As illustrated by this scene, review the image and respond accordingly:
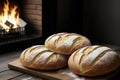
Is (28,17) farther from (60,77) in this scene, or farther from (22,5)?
(60,77)

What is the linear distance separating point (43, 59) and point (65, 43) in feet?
0.62

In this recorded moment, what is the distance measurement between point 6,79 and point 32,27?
1.13 meters

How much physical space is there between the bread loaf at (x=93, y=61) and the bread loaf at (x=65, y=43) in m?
0.08

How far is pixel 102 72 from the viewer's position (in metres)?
1.44

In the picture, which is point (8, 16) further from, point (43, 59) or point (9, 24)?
point (43, 59)

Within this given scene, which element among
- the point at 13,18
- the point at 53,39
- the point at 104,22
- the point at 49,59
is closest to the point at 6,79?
the point at 49,59

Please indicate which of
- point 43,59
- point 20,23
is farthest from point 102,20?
point 43,59

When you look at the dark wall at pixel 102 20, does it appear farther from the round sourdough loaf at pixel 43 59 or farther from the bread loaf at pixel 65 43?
the round sourdough loaf at pixel 43 59

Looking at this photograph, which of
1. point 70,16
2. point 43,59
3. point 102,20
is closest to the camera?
point 43,59

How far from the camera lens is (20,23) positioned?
2557mm

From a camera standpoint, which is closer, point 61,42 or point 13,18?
point 61,42

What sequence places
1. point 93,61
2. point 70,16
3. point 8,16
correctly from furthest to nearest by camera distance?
point 70,16, point 8,16, point 93,61

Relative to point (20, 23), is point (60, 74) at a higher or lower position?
lower

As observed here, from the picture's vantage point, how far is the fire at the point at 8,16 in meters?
2.41
